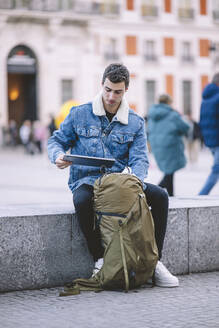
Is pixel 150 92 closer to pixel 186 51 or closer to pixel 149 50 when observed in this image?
pixel 149 50

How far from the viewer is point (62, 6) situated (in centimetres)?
3900

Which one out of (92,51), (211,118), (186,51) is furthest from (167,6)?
(211,118)

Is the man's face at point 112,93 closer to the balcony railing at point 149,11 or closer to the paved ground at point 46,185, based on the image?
the paved ground at point 46,185

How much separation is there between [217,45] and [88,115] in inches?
1588

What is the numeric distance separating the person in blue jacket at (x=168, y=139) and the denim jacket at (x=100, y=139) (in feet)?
17.2

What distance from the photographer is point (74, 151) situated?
5691 mm

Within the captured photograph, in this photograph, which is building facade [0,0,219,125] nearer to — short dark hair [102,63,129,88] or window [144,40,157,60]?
window [144,40,157,60]

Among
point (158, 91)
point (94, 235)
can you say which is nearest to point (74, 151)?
point (94, 235)

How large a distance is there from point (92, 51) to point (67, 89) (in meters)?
2.27

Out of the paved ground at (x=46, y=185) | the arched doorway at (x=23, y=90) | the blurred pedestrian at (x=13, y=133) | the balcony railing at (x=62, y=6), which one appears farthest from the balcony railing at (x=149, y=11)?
the paved ground at (x=46, y=185)

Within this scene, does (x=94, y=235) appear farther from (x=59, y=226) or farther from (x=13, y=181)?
(x=13, y=181)

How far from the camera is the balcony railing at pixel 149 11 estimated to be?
42000 millimetres

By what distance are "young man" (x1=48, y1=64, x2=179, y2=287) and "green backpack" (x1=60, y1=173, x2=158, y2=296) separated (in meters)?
0.19

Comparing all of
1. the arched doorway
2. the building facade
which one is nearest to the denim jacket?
the building facade
